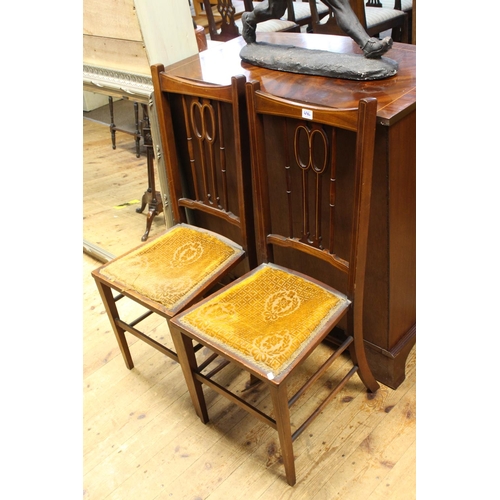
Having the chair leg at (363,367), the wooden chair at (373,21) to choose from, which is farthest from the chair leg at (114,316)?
the wooden chair at (373,21)

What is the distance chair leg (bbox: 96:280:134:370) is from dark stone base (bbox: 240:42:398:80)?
0.88 metres

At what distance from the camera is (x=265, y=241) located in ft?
5.12

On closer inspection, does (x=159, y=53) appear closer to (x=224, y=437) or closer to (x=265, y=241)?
(x=265, y=241)

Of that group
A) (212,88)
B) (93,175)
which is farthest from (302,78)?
(93,175)

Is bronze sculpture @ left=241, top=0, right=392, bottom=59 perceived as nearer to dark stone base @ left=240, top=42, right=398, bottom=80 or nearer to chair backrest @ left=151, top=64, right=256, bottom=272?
dark stone base @ left=240, top=42, right=398, bottom=80

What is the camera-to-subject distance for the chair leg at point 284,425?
48.5 inches

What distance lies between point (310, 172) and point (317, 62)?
0.33 m

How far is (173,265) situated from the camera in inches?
63.6

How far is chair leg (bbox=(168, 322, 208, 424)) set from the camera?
58.1 inches

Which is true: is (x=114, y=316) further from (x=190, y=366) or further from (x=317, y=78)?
(x=317, y=78)

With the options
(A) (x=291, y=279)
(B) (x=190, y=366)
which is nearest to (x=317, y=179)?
(A) (x=291, y=279)

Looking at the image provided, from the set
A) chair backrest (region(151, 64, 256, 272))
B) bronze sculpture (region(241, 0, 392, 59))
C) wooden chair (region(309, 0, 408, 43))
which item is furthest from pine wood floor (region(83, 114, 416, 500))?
wooden chair (region(309, 0, 408, 43))

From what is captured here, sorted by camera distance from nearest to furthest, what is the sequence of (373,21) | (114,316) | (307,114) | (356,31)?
(307,114), (356,31), (114,316), (373,21)

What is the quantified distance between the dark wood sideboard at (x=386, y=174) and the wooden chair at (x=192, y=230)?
5.5 inches
